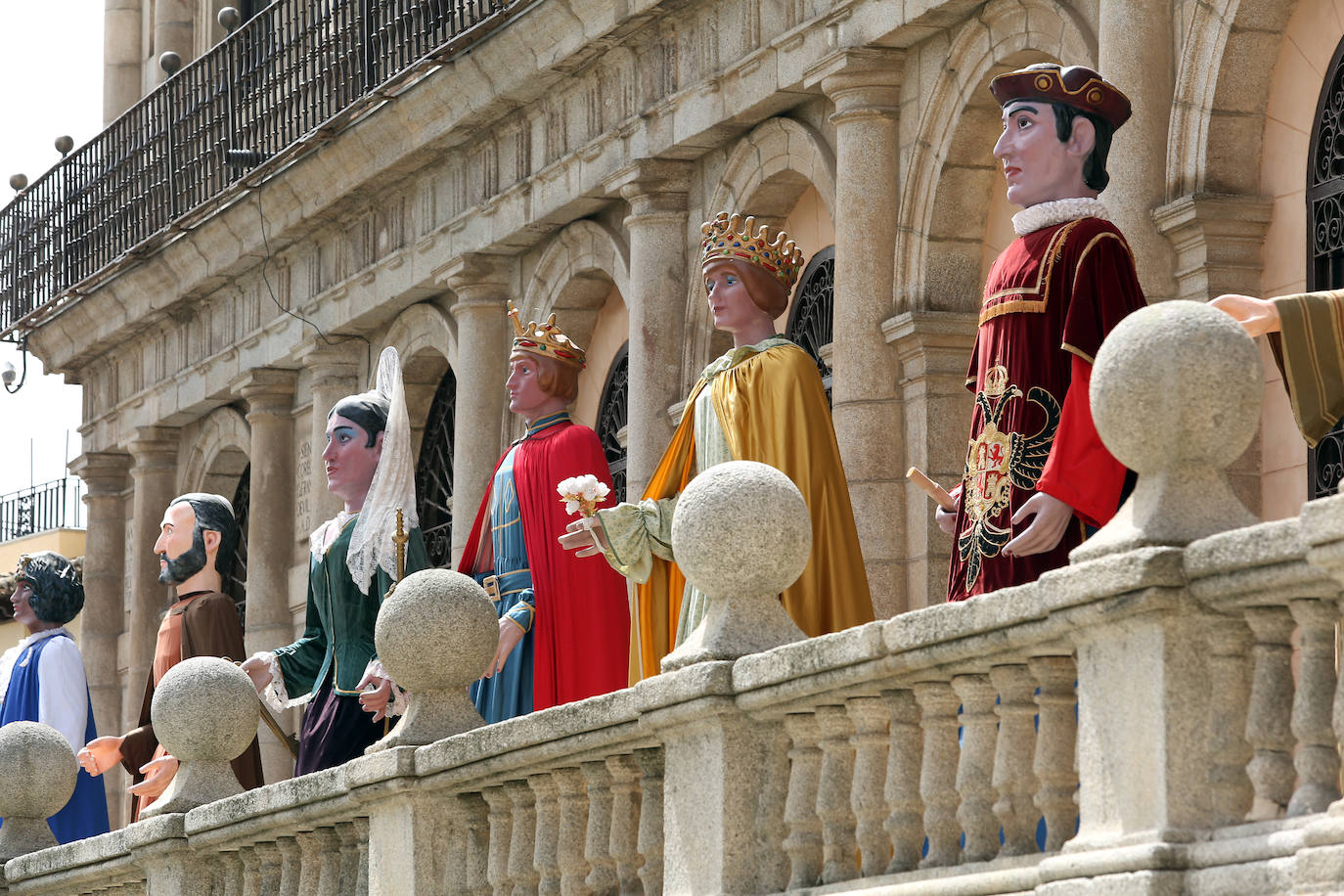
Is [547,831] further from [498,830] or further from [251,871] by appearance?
[251,871]

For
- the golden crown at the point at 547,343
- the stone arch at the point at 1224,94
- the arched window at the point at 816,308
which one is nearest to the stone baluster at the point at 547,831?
the golden crown at the point at 547,343

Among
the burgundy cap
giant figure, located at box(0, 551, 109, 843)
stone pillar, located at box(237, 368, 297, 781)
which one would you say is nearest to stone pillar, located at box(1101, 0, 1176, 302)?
the burgundy cap

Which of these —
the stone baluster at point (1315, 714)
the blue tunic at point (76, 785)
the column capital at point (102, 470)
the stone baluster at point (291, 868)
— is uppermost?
the column capital at point (102, 470)

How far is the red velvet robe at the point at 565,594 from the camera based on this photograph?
33.0ft

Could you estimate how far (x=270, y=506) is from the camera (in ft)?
61.5

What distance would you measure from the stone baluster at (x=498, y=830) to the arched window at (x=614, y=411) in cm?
701

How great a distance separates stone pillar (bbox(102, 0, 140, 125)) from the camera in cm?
2355

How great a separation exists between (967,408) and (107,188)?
11.2m

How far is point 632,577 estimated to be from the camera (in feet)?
29.4

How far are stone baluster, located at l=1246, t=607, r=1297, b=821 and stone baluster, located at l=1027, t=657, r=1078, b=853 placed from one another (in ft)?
1.80

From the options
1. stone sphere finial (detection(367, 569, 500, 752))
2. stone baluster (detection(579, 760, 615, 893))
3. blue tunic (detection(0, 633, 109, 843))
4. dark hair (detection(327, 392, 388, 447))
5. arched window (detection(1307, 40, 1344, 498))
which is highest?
arched window (detection(1307, 40, 1344, 498))

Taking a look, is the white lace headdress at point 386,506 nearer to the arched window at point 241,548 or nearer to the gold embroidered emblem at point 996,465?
the gold embroidered emblem at point 996,465

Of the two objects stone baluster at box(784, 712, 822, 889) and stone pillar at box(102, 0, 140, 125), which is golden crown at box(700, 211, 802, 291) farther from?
stone pillar at box(102, 0, 140, 125)

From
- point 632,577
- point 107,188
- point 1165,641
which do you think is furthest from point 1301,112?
point 107,188
